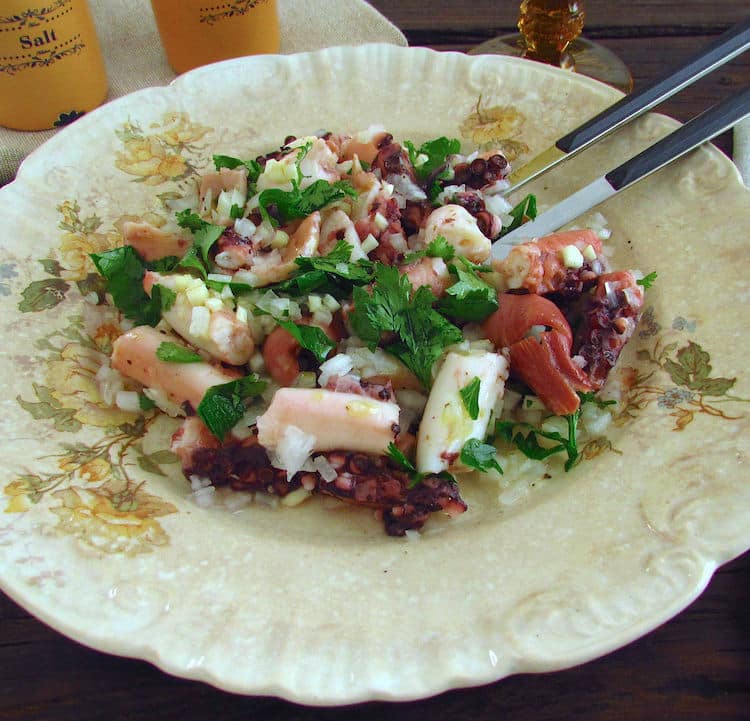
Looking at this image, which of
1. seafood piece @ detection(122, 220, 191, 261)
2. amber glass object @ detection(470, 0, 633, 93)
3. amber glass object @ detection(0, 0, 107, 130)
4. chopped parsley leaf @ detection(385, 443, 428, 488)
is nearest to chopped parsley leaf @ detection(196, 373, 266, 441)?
chopped parsley leaf @ detection(385, 443, 428, 488)

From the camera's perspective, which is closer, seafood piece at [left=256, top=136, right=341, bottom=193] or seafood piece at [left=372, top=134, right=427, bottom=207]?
seafood piece at [left=256, top=136, right=341, bottom=193]

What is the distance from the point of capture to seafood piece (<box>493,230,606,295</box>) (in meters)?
2.08

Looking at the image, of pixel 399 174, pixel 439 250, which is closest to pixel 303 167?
pixel 399 174

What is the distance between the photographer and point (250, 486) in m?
1.90

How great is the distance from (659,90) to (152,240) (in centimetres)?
185

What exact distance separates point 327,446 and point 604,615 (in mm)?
780

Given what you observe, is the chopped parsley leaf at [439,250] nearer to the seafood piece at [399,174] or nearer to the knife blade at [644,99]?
the seafood piece at [399,174]

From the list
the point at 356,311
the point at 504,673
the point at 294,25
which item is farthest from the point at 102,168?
the point at 504,673

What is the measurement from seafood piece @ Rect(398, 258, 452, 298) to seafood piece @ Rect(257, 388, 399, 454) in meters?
0.45

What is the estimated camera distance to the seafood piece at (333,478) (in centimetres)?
179

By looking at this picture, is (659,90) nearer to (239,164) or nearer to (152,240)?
(239,164)

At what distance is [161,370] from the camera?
202cm

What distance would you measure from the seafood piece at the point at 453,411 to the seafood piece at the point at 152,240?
1002 mm

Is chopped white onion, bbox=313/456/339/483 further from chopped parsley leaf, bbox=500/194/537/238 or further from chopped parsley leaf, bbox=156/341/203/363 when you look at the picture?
chopped parsley leaf, bbox=500/194/537/238
